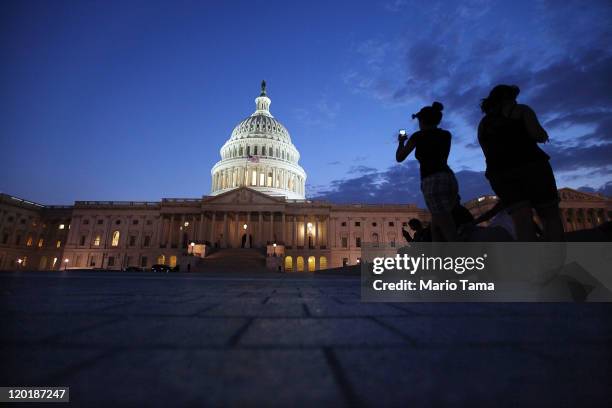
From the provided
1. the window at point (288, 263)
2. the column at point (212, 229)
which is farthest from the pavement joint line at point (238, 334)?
the window at point (288, 263)

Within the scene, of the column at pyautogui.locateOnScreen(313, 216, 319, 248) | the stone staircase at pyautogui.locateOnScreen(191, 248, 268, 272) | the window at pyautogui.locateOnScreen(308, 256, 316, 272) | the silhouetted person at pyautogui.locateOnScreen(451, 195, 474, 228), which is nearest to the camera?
the silhouetted person at pyautogui.locateOnScreen(451, 195, 474, 228)

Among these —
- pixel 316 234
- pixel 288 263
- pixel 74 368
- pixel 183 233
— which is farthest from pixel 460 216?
pixel 183 233

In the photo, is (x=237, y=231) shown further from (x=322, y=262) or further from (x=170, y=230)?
(x=322, y=262)

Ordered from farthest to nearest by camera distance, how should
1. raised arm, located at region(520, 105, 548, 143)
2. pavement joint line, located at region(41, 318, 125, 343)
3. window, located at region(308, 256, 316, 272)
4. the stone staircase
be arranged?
window, located at region(308, 256, 316, 272) < the stone staircase < raised arm, located at region(520, 105, 548, 143) < pavement joint line, located at region(41, 318, 125, 343)

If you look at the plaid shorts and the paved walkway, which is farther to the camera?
the plaid shorts

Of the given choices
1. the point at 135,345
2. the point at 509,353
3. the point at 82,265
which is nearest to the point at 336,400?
the point at 509,353

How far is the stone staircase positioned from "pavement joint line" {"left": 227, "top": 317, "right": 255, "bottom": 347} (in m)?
37.0

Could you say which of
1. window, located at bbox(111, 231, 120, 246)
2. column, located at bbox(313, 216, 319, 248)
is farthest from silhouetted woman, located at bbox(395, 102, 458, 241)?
window, located at bbox(111, 231, 120, 246)

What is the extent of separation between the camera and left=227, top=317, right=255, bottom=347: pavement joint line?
5.04 feet

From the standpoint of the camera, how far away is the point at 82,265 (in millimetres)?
58688

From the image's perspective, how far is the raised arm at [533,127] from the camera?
159 inches

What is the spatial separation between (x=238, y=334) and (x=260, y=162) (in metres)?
65.6

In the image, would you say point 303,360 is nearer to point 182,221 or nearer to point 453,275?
point 453,275

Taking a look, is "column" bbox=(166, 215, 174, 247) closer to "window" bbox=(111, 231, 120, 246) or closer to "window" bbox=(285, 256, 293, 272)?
"window" bbox=(111, 231, 120, 246)
